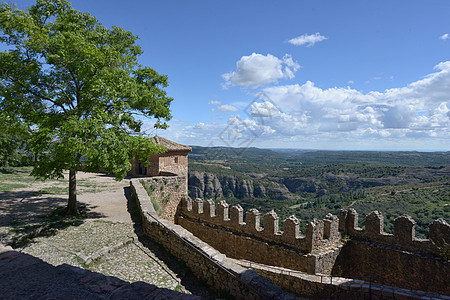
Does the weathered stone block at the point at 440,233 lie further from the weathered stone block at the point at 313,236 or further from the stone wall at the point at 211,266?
the stone wall at the point at 211,266

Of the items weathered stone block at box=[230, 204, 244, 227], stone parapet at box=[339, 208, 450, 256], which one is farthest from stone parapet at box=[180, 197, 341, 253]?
stone parapet at box=[339, 208, 450, 256]

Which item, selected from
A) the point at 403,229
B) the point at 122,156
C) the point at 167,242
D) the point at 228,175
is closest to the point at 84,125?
the point at 122,156

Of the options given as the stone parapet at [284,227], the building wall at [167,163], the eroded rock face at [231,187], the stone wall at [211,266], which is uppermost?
the building wall at [167,163]

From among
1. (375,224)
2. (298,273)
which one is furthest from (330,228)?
(298,273)

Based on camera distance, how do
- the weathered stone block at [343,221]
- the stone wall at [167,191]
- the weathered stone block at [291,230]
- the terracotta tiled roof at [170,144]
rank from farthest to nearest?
1. the terracotta tiled roof at [170,144]
2. the stone wall at [167,191]
3. the weathered stone block at [343,221]
4. the weathered stone block at [291,230]

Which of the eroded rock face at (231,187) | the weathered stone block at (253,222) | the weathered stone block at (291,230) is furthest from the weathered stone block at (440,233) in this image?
the eroded rock face at (231,187)

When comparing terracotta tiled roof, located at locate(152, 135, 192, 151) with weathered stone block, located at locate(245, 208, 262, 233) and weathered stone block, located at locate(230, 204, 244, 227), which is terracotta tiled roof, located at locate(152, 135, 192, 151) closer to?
weathered stone block, located at locate(230, 204, 244, 227)

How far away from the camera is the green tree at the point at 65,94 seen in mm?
6977

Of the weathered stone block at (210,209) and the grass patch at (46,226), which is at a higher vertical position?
the grass patch at (46,226)

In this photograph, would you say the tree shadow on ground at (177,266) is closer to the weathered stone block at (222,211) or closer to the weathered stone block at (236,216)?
the weathered stone block at (222,211)

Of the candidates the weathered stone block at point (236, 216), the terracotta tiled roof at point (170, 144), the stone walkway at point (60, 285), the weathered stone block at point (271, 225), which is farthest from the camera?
the terracotta tiled roof at point (170, 144)

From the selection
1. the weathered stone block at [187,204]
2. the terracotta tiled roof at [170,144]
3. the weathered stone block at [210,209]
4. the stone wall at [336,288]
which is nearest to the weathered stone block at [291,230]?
the stone wall at [336,288]

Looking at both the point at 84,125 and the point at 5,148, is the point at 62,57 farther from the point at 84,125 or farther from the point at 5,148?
the point at 5,148

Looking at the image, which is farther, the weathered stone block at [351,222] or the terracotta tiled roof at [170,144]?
the terracotta tiled roof at [170,144]
